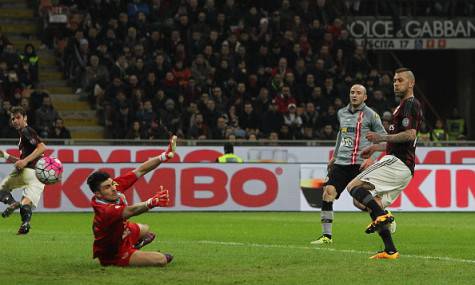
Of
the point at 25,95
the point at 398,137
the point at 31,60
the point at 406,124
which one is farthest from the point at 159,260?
the point at 31,60

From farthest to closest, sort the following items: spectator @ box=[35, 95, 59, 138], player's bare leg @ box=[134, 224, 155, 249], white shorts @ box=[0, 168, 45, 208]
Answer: spectator @ box=[35, 95, 59, 138]
white shorts @ box=[0, 168, 45, 208]
player's bare leg @ box=[134, 224, 155, 249]

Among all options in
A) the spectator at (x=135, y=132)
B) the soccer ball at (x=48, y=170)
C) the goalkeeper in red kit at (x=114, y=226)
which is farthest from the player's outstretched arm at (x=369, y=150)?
the spectator at (x=135, y=132)

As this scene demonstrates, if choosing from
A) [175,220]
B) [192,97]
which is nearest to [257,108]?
[192,97]

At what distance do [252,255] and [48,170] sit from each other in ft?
16.0

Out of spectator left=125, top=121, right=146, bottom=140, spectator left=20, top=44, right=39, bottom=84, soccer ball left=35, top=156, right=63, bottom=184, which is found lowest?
spectator left=125, top=121, right=146, bottom=140

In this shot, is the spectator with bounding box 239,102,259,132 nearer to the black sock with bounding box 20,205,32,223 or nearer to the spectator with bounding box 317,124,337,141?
the spectator with bounding box 317,124,337,141

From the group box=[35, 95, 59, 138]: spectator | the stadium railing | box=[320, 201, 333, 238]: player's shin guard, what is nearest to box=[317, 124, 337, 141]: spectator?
the stadium railing

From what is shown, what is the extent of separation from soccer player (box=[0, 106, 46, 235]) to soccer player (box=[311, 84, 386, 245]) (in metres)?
4.50

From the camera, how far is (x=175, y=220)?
71.5 ft

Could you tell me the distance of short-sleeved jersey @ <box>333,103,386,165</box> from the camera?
1530 cm

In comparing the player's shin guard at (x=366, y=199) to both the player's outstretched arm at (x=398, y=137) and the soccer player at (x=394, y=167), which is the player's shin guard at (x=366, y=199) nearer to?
the soccer player at (x=394, y=167)

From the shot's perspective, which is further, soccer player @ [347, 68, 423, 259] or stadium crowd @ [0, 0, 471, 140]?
stadium crowd @ [0, 0, 471, 140]

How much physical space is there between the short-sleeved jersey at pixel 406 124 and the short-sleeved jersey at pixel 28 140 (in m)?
6.40

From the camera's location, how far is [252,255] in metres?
13.1
